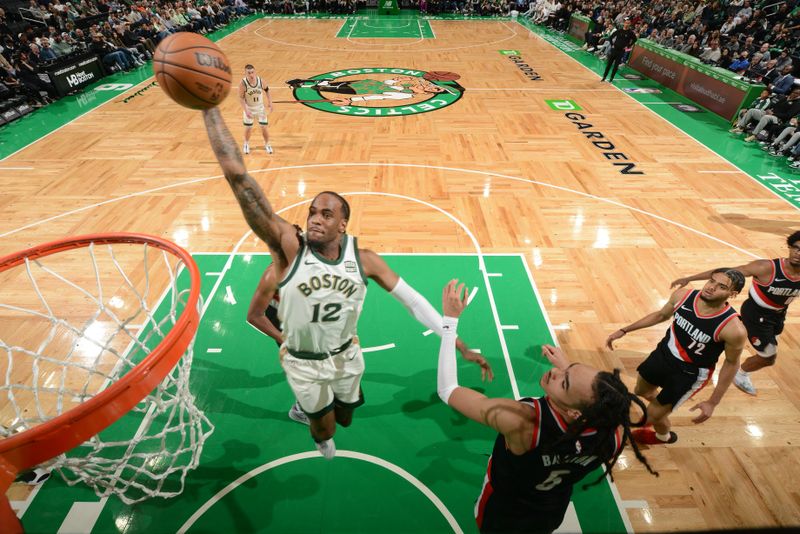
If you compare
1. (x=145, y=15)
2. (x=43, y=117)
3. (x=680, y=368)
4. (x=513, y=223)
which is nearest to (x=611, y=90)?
(x=513, y=223)

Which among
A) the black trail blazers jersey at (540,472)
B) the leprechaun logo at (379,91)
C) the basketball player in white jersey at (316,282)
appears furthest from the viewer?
the leprechaun logo at (379,91)

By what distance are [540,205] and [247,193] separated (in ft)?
19.7

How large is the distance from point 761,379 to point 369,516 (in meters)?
4.28

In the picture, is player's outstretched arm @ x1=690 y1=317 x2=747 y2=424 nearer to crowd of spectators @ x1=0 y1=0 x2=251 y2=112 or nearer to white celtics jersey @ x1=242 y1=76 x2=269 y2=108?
white celtics jersey @ x1=242 y1=76 x2=269 y2=108

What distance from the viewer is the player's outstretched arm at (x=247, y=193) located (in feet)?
8.11

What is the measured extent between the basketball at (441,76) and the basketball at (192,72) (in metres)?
12.3

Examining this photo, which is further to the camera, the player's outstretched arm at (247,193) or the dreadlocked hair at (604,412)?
the player's outstretched arm at (247,193)

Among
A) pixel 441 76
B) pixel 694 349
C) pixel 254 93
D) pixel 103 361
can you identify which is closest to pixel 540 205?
pixel 694 349

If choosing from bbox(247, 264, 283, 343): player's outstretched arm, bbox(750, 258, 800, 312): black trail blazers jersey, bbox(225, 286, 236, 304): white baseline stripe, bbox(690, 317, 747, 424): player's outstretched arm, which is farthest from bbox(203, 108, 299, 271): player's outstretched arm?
bbox(750, 258, 800, 312): black trail blazers jersey

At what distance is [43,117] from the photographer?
11.0m

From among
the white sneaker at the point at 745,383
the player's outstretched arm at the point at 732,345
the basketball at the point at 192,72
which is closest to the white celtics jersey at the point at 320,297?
the basketball at the point at 192,72

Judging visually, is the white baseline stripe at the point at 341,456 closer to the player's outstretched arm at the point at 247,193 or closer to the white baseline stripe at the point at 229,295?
the player's outstretched arm at the point at 247,193

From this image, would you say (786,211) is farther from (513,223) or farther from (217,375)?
(217,375)

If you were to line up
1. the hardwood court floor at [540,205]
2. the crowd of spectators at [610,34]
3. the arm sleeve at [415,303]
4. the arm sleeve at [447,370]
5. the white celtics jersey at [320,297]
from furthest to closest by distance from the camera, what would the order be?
the crowd of spectators at [610,34] → the hardwood court floor at [540,205] → the arm sleeve at [415,303] → the white celtics jersey at [320,297] → the arm sleeve at [447,370]
